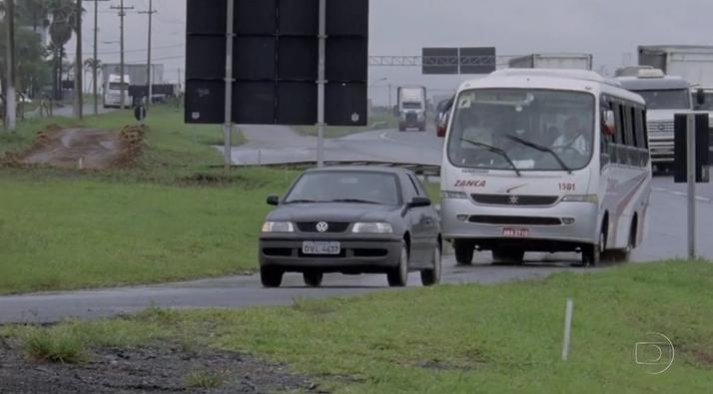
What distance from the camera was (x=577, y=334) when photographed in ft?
47.4

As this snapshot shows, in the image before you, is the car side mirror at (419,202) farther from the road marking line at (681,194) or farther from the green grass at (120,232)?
the road marking line at (681,194)

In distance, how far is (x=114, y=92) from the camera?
141m

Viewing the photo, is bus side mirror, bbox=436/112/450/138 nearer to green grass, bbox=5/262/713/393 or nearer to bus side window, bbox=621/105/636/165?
bus side window, bbox=621/105/636/165

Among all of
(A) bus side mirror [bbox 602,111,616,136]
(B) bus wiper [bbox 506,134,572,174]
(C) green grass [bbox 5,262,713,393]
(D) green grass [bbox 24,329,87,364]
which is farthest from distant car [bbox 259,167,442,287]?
(D) green grass [bbox 24,329,87,364]

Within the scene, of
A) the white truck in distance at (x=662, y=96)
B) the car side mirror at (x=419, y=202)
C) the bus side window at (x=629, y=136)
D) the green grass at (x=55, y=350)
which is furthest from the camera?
the white truck in distance at (x=662, y=96)

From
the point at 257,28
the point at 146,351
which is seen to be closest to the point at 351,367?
the point at 146,351

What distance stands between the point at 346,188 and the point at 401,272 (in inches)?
57.7

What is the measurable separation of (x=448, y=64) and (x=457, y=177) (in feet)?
234

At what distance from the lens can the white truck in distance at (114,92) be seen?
13600 centimetres

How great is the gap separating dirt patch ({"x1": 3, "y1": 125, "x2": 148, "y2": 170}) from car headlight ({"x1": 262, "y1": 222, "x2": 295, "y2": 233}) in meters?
27.4

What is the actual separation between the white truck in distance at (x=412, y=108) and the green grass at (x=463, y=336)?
9708 cm

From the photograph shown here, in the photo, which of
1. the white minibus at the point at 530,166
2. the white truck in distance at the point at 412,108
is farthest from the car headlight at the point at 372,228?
the white truck in distance at the point at 412,108

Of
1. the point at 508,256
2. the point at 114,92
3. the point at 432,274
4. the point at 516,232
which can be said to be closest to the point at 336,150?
the point at 508,256

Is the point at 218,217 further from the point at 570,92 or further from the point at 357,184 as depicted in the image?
the point at 357,184
